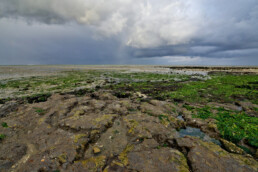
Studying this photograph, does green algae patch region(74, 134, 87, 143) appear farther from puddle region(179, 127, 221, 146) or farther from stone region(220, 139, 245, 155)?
stone region(220, 139, 245, 155)

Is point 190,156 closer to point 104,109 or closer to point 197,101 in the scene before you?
point 104,109

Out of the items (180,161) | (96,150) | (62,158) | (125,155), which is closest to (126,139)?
(125,155)

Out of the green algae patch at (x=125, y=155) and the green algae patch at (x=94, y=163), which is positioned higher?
the green algae patch at (x=125, y=155)

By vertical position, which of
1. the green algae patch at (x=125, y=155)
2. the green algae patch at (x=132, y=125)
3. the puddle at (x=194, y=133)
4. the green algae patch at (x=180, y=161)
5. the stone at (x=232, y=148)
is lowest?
the puddle at (x=194, y=133)

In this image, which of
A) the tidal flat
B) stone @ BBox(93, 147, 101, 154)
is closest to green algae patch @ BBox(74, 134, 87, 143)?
the tidal flat

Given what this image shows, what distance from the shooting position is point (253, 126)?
34.6 ft

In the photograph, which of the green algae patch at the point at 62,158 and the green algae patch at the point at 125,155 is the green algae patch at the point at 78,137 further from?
the green algae patch at the point at 125,155

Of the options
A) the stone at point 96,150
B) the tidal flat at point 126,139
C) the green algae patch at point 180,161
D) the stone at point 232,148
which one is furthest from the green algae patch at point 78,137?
the stone at point 232,148

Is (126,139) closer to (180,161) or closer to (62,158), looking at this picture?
(180,161)

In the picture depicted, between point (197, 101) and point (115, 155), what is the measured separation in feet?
47.5

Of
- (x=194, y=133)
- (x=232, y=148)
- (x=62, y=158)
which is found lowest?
(x=194, y=133)

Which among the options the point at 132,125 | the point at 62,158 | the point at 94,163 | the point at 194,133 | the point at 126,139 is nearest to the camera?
the point at 94,163

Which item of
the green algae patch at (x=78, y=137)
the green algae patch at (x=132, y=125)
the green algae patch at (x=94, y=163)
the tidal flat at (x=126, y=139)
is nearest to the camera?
the green algae patch at (x=94, y=163)

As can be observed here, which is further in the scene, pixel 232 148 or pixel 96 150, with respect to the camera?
pixel 232 148
